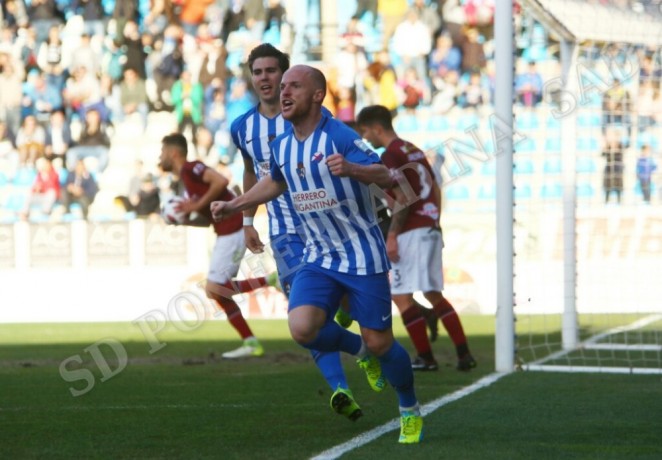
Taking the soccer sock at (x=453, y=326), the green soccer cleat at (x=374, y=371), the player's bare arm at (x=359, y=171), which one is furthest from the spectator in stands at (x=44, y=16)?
the player's bare arm at (x=359, y=171)

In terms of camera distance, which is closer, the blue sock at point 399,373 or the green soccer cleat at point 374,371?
the blue sock at point 399,373

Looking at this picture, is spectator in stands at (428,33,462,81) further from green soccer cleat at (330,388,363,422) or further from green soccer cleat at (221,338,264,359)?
green soccer cleat at (330,388,363,422)

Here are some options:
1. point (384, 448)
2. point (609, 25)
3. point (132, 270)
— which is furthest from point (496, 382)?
point (132, 270)

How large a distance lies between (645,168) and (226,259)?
440 centimetres

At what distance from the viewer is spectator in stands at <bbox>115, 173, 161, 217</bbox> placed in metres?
19.7

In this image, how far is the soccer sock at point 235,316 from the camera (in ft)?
37.5

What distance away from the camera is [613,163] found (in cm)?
1257

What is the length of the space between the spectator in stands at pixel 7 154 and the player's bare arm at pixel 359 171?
16653mm

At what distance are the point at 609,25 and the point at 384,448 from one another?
6.57 metres

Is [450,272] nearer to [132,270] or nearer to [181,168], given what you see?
[132,270]

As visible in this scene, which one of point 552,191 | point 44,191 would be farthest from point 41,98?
point 552,191

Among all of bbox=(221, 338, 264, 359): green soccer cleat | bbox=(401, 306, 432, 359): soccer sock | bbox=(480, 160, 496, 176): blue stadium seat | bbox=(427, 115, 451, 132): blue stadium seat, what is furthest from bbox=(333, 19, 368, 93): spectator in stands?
bbox=(401, 306, 432, 359): soccer sock

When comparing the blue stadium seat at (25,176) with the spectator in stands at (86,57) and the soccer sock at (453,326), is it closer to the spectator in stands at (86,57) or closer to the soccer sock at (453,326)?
the spectator in stands at (86,57)

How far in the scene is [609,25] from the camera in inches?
437
